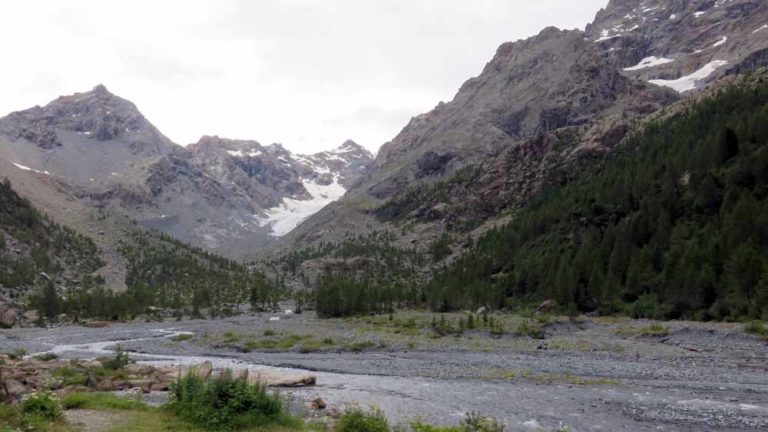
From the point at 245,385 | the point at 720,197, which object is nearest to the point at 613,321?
the point at 720,197

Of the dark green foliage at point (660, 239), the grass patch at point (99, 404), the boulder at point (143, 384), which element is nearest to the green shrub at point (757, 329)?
the dark green foliage at point (660, 239)

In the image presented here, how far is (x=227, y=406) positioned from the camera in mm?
17391

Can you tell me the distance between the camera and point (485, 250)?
129m

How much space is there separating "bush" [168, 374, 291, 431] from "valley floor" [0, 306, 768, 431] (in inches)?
224

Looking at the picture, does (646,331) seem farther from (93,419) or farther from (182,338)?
(182,338)

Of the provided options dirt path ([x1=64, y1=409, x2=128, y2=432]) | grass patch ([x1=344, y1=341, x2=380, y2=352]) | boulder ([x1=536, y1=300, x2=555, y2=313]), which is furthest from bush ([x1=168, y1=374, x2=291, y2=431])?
boulder ([x1=536, y1=300, x2=555, y2=313])

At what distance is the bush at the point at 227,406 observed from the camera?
1697 centimetres

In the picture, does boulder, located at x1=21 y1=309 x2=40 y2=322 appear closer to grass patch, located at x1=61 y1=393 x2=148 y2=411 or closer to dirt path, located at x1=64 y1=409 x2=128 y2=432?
grass patch, located at x1=61 y1=393 x2=148 y2=411

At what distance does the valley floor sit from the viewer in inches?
909

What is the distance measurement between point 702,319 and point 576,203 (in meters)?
62.8

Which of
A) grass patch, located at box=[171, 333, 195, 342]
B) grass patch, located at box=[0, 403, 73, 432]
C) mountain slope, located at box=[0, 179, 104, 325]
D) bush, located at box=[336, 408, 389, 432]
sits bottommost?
grass patch, located at box=[171, 333, 195, 342]

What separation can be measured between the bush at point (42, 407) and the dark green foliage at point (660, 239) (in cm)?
5288

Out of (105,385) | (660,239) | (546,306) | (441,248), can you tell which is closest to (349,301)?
(546,306)

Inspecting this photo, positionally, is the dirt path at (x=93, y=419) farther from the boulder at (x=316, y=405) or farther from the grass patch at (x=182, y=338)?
the grass patch at (x=182, y=338)
